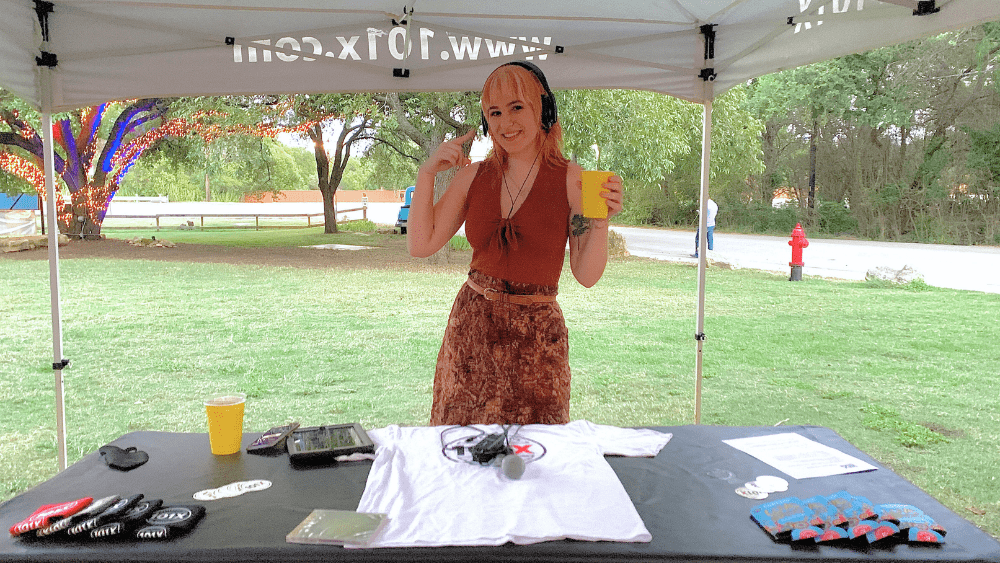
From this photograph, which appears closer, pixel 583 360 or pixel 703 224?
pixel 703 224

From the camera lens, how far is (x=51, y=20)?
9.55 ft

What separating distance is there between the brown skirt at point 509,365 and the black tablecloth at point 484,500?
398 mm

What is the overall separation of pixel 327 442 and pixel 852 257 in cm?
1581

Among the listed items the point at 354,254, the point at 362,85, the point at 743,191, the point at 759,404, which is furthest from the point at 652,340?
the point at 743,191

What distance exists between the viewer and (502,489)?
1.42m

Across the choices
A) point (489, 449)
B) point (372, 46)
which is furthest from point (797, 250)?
point (489, 449)

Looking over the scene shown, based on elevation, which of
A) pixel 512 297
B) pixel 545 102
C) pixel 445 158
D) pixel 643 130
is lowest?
pixel 512 297

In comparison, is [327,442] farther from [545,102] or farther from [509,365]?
[545,102]

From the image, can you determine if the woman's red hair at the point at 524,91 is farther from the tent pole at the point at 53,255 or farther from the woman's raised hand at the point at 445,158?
the tent pole at the point at 53,255

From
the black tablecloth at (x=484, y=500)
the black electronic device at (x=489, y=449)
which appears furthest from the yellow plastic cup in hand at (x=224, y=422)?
the black electronic device at (x=489, y=449)

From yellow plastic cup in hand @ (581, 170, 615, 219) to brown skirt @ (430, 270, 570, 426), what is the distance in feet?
1.03

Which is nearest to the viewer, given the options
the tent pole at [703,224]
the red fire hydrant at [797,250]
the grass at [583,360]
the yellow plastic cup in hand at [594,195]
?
the yellow plastic cup in hand at [594,195]

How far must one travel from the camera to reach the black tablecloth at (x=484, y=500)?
47.2 inches

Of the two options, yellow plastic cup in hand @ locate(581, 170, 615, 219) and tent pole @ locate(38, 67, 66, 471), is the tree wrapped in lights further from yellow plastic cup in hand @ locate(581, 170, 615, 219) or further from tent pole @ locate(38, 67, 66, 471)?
yellow plastic cup in hand @ locate(581, 170, 615, 219)
